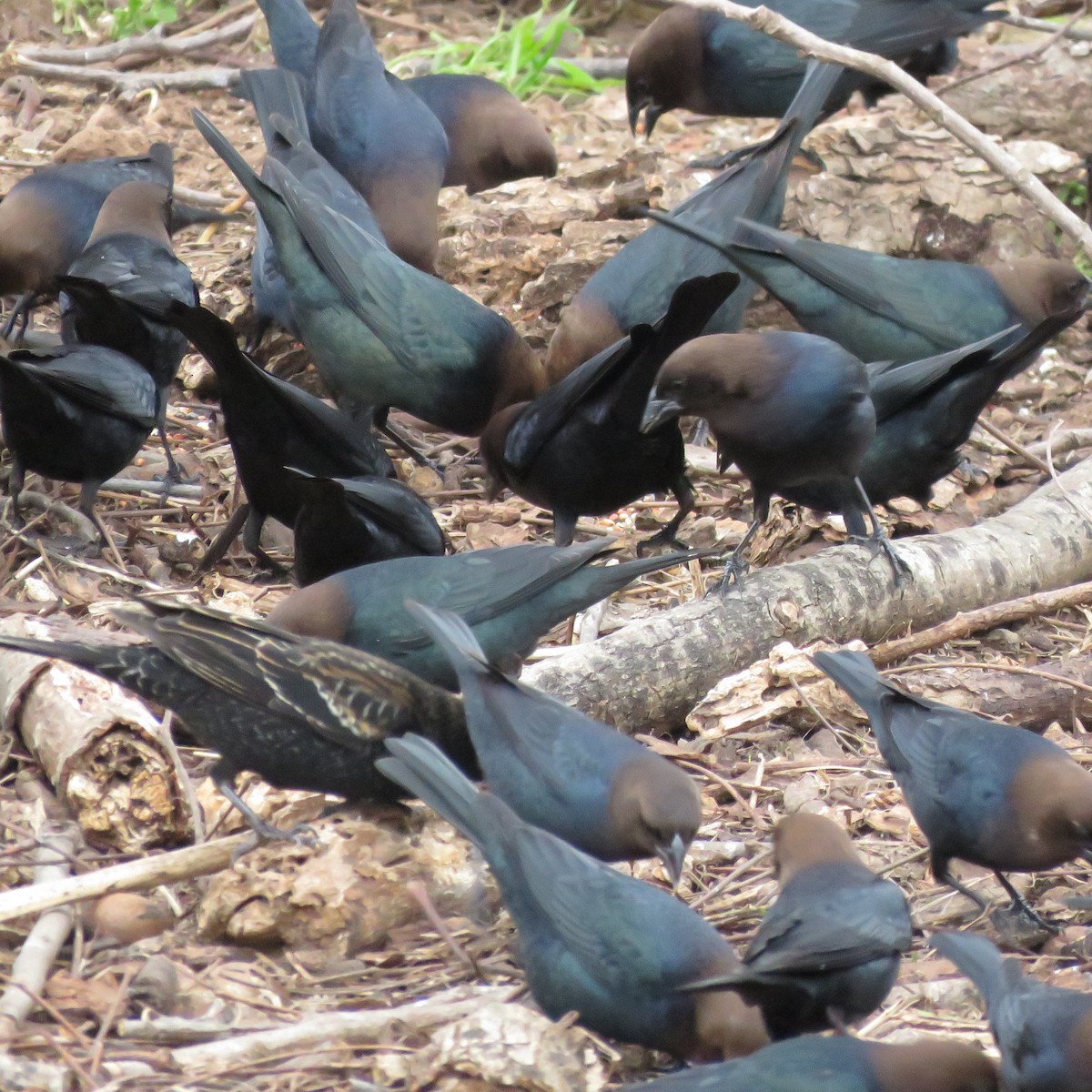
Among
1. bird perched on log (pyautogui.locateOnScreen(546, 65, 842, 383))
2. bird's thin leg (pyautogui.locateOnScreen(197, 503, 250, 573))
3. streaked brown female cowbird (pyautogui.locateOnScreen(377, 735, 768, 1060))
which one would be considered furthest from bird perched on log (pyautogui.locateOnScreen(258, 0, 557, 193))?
streaked brown female cowbird (pyautogui.locateOnScreen(377, 735, 768, 1060))

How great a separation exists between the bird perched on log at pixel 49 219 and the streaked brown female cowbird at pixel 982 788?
4.17m

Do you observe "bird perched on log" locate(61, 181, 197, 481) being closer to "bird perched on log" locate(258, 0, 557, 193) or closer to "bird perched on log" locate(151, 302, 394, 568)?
"bird perched on log" locate(151, 302, 394, 568)

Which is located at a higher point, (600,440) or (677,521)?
(600,440)

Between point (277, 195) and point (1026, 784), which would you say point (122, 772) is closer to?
point (1026, 784)

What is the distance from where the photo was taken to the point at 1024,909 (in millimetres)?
3727

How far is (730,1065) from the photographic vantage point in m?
2.61

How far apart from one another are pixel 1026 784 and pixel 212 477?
3.88m

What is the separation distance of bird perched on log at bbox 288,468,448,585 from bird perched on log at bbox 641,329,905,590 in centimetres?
82

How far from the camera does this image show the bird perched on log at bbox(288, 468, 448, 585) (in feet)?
16.0

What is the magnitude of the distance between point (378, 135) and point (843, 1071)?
5.42 metres

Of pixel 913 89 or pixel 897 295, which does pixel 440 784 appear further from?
pixel 913 89

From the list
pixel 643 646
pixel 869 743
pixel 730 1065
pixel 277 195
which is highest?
pixel 277 195

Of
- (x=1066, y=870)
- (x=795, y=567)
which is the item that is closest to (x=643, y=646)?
(x=795, y=567)

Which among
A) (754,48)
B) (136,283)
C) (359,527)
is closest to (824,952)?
(359,527)
